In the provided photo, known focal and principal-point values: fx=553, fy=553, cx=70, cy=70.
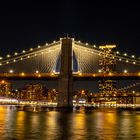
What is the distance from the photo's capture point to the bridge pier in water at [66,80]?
70.8m

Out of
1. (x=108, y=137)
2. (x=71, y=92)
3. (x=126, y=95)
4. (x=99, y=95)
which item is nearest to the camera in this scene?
(x=108, y=137)

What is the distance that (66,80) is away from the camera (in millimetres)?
70938

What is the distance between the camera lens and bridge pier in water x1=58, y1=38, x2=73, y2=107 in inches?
2788

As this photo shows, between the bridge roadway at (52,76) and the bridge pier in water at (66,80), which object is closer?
the bridge pier in water at (66,80)

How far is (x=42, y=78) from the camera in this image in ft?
246

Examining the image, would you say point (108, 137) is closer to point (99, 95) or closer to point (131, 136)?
point (131, 136)

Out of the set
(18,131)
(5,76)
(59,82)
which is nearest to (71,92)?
(59,82)

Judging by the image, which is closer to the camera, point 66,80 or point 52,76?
point 66,80

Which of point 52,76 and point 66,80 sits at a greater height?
point 52,76

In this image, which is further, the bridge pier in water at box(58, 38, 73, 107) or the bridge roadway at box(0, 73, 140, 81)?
the bridge roadway at box(0, 73, 140, 81)

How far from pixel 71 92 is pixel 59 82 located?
228 centimetres

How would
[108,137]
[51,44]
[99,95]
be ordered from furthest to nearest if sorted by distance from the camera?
[99,95]
[51,44]
[108,137]

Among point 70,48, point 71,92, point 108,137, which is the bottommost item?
point 108,137

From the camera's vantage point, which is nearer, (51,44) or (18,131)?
(18,131)
